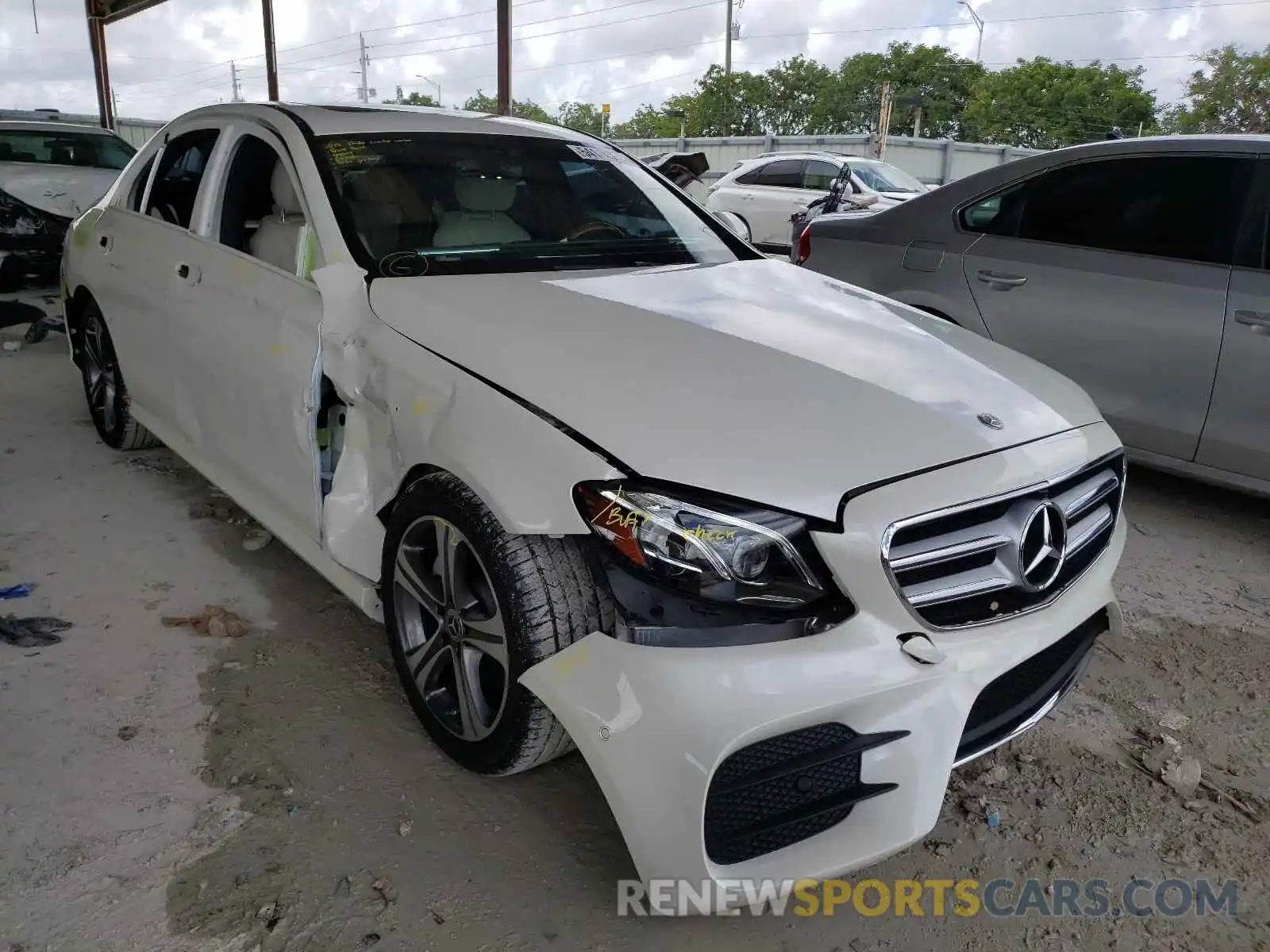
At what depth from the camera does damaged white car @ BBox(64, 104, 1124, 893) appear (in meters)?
1.70

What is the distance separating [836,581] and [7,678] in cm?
→ 230

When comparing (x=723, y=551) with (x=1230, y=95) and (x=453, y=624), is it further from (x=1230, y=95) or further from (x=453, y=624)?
(x=1230, y=95)

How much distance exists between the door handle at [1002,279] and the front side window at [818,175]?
9.05 metres

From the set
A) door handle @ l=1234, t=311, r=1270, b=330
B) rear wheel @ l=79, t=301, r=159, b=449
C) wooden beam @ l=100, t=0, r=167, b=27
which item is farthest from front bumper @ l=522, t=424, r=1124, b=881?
wooden beam @ l=100, t=0, r=167, b=27

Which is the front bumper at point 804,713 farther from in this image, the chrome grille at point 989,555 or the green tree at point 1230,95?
the green tree at point 1230,95

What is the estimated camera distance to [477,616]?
83.7 inches

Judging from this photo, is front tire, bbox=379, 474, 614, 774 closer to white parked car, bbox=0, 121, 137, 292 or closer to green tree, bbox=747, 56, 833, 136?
white parked car, bbox=0, 121, 137, 292

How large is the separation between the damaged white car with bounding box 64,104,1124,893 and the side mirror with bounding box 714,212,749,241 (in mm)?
361

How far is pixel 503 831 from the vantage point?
2.16 meters

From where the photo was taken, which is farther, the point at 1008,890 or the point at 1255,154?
the point at 1255,154

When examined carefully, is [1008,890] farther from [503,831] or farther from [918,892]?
[503,831]

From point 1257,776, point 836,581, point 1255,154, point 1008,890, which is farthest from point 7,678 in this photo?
point 1255,154

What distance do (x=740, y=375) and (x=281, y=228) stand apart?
1.62 meters

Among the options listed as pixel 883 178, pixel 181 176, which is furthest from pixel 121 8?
pixel 181 176
